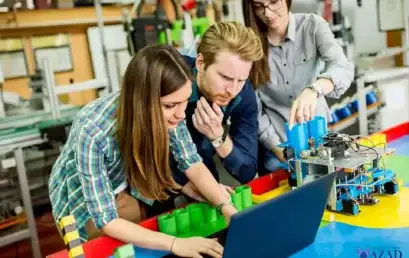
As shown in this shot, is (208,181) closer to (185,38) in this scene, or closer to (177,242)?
(177,242)

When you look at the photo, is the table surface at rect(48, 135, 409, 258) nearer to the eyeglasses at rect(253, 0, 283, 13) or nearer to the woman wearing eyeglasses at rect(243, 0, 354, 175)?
the woman wearing eyeglasses at rect(243, 0, 354, 175)

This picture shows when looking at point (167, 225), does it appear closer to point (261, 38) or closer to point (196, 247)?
point (196, 247)

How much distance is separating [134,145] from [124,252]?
256mm

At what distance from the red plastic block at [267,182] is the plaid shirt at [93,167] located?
1.04ft

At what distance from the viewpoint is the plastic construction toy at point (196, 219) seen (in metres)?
1.19

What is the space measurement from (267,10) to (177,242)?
0.88 m

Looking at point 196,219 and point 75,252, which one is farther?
point 196,219

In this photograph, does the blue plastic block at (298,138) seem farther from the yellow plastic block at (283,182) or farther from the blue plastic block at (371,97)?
the blue plastic block at (371,97)

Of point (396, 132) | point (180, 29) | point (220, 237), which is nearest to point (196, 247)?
point (220, 237)

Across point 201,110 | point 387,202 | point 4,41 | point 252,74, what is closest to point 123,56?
point 4,41

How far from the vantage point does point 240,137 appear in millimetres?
1562

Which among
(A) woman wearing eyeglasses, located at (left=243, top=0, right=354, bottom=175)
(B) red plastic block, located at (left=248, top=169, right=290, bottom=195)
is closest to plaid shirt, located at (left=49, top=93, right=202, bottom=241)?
(B) red plastic block, located at (left=248, top=169, right=290, bottom=195)

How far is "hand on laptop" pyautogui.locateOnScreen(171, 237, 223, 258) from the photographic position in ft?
3.41

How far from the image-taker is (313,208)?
101 cm
